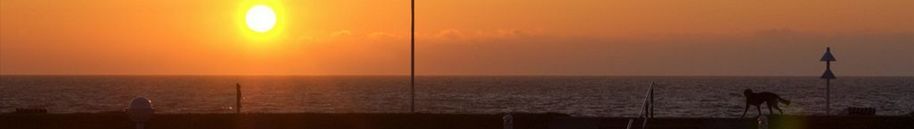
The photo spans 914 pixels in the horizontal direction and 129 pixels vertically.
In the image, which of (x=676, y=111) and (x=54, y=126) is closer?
(x=54, y=126)

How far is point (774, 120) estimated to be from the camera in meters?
29.8

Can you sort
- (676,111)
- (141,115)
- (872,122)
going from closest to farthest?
1. (141,115)
2. (872,122)
3. (676,111)

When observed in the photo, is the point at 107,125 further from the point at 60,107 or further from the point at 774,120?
the point at 60,107

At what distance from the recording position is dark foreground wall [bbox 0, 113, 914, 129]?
29.2 metres

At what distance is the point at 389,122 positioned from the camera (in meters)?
30.2

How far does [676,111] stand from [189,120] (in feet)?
210

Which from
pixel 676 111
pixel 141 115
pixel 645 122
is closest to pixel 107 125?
pixel 141 115

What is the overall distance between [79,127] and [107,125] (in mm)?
551

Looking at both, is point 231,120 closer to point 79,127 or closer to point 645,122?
point 79,127

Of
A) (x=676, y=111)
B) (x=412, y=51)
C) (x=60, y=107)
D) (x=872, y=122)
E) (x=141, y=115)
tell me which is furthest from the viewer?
(x=60, y=107)

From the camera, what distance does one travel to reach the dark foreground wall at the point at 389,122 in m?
29.2

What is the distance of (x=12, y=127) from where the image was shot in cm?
2931

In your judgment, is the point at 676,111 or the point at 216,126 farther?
the point at 676,111

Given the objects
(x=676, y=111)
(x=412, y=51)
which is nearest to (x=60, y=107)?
(x=676, y=111)
